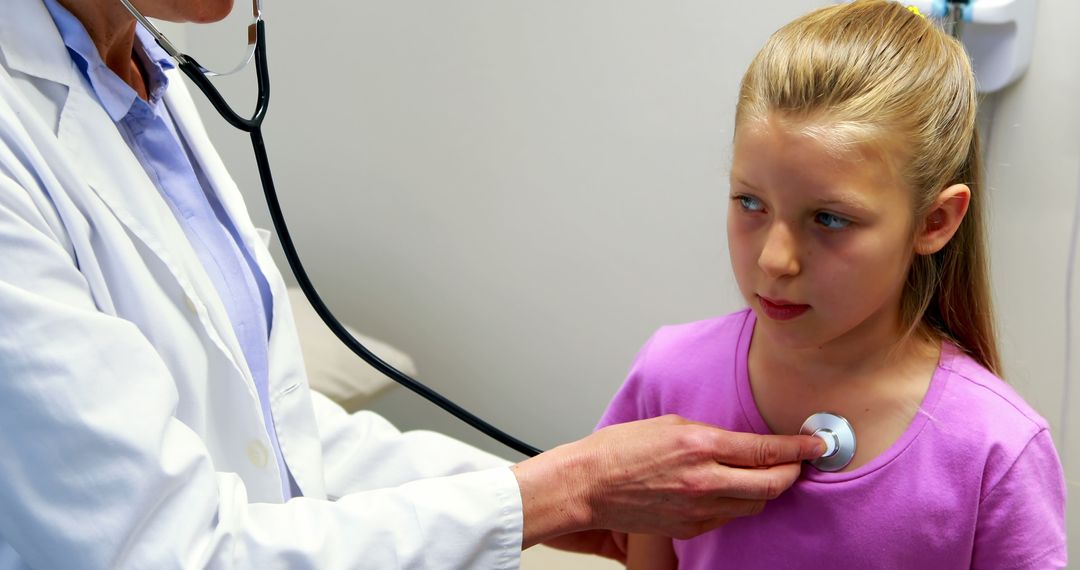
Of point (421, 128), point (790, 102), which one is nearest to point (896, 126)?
point (790, 102)

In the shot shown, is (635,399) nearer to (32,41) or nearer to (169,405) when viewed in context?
(169,405)

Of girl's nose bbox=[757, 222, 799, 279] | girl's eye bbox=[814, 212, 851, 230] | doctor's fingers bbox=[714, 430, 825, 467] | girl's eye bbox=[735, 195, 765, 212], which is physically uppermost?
girl's eye bbox=[735, 195, 765, 212]

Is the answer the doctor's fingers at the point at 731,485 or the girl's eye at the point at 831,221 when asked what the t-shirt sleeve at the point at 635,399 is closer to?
the doctor's fingers at the point at 731,485

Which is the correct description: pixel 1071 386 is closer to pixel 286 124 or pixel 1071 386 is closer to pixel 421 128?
pixel 421 128

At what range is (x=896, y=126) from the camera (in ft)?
Answer: 2.53

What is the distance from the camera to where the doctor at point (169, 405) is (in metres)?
0.71

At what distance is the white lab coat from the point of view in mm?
705

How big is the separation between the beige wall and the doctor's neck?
628mm

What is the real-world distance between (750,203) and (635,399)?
274mm

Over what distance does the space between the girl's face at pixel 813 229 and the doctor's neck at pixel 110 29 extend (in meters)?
0.57

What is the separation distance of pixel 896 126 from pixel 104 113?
68cm

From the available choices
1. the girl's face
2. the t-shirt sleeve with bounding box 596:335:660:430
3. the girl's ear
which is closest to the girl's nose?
the girl's face

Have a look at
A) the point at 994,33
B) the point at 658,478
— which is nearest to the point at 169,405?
the point at 658,478

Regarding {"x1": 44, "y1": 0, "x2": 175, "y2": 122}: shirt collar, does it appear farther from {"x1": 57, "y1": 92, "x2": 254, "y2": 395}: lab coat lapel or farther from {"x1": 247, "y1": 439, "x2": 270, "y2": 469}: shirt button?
{"x1": 247, "y1": 439, "x2": 270, "y2": 469}: shirt button
